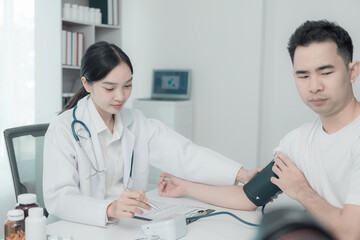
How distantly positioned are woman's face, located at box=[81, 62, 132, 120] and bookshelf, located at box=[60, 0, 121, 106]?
225 cm

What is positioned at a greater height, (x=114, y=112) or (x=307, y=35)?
(x=307, y=35)

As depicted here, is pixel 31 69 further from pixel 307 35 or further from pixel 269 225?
pixel 269 225

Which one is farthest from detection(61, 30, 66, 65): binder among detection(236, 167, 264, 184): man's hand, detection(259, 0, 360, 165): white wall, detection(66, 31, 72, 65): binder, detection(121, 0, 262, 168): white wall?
detection(236, 167, 264, 184): man's hand

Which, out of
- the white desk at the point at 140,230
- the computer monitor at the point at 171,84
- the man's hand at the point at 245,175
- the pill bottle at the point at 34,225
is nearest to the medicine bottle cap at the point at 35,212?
the pill bottle at the point at 34,225

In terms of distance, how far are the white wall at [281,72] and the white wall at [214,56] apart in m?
0.12

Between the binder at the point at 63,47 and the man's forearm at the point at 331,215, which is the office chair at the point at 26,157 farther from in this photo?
the binder at the point at 63,47

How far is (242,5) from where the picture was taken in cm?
370

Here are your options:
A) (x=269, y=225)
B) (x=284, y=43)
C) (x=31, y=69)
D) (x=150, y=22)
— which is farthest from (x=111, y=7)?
(x=269, y=225)

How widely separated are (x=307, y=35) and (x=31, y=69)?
2.70 m

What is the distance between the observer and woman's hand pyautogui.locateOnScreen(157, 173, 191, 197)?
64.0 inches

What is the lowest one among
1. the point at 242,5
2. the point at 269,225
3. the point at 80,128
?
the point at 80,128

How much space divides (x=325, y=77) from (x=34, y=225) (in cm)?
88

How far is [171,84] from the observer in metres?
4.07

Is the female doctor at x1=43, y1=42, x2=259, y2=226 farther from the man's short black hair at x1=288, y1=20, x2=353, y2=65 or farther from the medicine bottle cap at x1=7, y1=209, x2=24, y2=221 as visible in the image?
the man's short black hair at x1=288, y1=20, x2=353, y2=65
